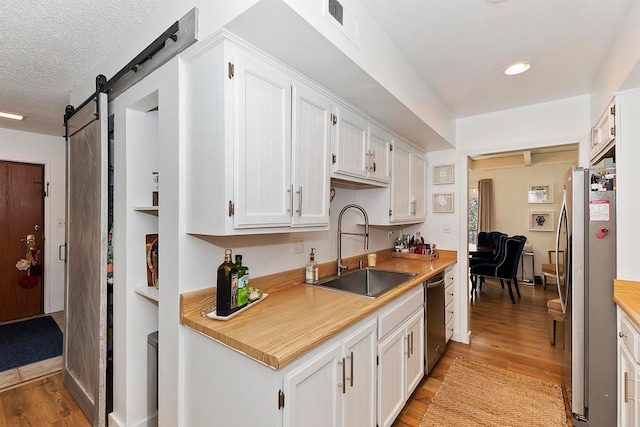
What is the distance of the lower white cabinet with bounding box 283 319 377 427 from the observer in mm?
1168

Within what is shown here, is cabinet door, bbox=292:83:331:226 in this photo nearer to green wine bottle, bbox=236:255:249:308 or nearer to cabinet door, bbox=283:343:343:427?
green wine bottle, bbox=236:255:249:308

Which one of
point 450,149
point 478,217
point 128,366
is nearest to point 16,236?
point 128,366

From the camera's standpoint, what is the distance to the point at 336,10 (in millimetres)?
1373

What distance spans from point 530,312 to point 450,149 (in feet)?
8.68

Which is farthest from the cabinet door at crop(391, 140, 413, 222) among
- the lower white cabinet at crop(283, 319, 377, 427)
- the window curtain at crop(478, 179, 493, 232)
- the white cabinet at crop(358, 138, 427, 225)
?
the window curtain at crop(478, 179, 493, 232)

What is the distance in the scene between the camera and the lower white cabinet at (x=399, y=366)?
176 centimetres

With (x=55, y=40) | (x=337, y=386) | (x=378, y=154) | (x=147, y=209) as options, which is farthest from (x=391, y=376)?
(x=55, y=40)

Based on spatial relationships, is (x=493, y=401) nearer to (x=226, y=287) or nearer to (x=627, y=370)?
(x=627, y=370)

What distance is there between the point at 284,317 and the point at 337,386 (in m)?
0.39

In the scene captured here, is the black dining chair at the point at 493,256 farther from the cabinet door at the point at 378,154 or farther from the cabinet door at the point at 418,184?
the cabinet door at the point at 378,154

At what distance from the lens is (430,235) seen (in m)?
3.47

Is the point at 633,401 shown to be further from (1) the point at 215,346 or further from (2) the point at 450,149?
(2) the point at 450,149

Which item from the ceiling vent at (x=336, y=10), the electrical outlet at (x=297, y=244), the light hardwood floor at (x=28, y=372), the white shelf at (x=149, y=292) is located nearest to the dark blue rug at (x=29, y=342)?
the light hardwood floor at (x=28, y=372)

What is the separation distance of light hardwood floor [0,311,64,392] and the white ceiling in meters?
2.42
